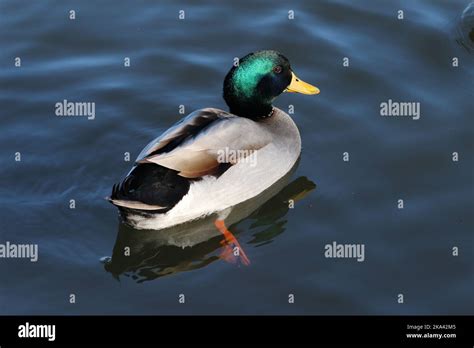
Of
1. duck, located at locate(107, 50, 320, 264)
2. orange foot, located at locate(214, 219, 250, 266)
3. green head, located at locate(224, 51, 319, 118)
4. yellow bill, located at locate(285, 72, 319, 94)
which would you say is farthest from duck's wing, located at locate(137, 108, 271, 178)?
yellow bill, located at locate(285, 72, 319, 94)

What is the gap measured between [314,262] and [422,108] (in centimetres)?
276

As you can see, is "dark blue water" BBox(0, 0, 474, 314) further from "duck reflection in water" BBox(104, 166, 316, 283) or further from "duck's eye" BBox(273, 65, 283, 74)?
"duck's eye" BBox(273, 65, 283, 74)

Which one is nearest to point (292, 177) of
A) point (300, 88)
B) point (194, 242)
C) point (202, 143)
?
point (300, 88)

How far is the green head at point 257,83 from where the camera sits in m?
8.52

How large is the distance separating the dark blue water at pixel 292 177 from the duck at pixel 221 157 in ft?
0.89

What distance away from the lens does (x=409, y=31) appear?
1062cm

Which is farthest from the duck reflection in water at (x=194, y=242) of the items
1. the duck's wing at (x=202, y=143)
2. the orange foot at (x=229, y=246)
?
the duck's wing at (x=202, y=143)

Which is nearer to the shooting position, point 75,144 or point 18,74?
point 75,144

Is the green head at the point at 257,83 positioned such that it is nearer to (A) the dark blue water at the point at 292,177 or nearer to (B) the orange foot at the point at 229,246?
(A) the dark blue water at the point at 292,177

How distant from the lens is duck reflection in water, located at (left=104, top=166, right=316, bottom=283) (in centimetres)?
748

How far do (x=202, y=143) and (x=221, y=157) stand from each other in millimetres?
230

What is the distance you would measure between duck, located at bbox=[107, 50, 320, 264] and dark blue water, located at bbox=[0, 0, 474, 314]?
27cm
